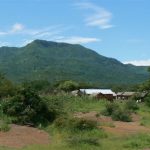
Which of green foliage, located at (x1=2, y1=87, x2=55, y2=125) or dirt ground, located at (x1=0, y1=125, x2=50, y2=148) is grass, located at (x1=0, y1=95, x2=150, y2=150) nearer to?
dirt ground, located at (x1=0, y1=125, x2=50, y2=148)

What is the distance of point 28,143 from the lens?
1880cm

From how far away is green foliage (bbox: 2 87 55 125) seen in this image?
26202 millimetres

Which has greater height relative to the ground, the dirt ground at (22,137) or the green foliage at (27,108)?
the green foliage at (27,108)

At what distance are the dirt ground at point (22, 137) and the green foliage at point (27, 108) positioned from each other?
2003 mm

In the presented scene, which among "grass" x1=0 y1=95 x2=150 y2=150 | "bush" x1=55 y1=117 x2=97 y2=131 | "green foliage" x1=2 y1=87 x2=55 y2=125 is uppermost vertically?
"green foliage" x1=2 y1=87 x2=55 y2=125

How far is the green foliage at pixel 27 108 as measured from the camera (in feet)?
86.0

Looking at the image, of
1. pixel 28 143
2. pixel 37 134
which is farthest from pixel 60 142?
pixel 37 134

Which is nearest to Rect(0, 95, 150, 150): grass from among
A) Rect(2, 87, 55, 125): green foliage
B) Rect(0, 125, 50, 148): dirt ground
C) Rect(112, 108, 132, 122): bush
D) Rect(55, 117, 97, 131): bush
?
Rect(55, 117, 97, 131): bush

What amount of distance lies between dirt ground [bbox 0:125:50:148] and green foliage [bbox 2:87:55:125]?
2003 millimetres

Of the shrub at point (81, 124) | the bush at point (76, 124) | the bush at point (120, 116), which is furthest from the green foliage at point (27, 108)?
the bush at point (120, 116)

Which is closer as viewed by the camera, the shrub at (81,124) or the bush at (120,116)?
the shrub at (81,124)

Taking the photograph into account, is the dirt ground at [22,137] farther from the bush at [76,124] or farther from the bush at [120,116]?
the bush at [120,116]

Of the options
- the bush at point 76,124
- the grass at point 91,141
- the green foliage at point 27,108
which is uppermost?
the green foliage at point 27,108

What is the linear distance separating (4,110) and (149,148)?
11.7 m
